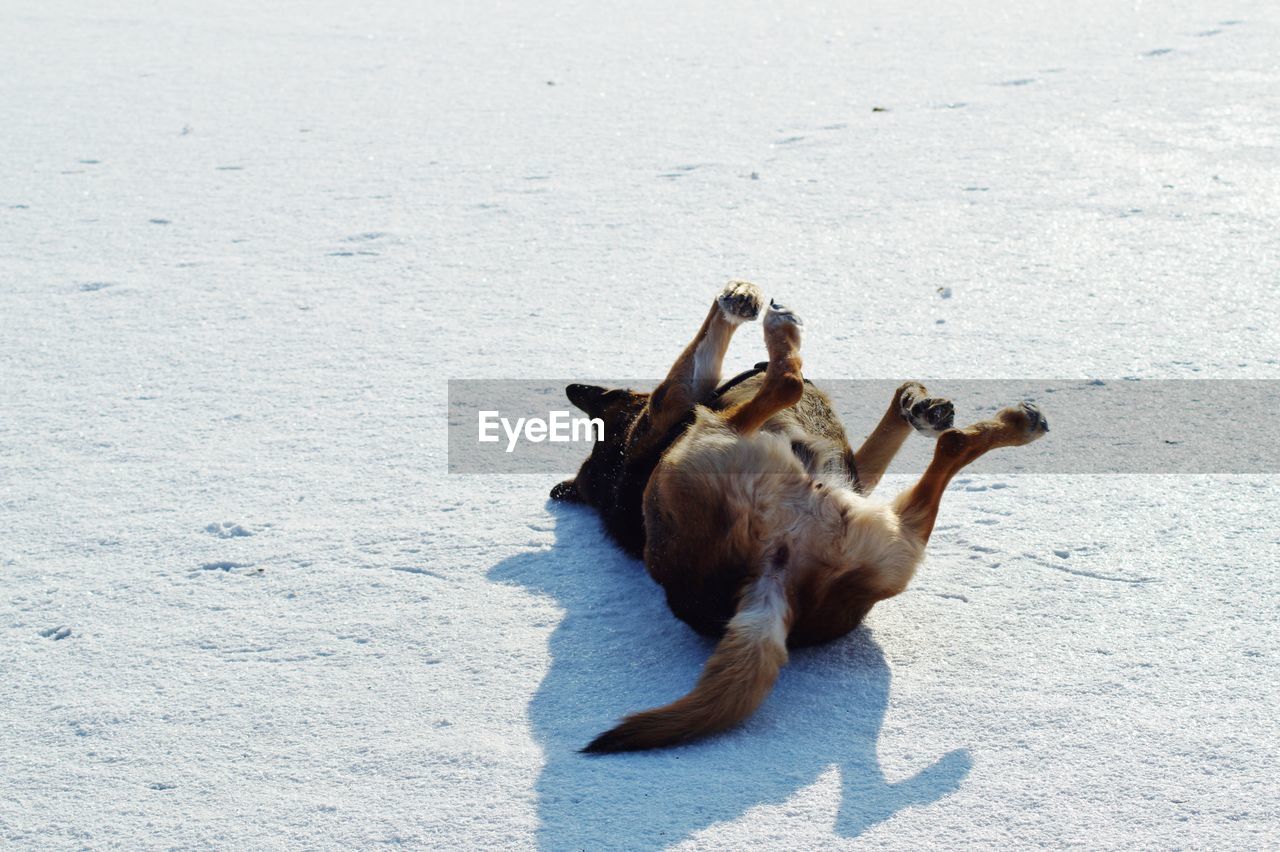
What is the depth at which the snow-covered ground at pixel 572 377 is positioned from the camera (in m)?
2.76

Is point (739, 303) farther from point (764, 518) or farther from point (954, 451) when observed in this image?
point (764, 518)

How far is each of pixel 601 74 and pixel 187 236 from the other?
4.12 meters

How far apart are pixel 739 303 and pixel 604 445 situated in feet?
2.06

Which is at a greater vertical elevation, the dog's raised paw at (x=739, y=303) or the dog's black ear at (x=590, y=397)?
the dog's raised paw at (x=739, y=303)

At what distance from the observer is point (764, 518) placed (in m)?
3.24

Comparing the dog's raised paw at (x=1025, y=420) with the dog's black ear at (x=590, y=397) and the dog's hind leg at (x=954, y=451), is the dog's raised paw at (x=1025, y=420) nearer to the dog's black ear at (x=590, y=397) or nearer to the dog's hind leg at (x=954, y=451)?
the dog's hind leg at (x=954, y=451)

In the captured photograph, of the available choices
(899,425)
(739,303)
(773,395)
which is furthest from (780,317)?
(899,425)

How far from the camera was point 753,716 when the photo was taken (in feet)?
9.80

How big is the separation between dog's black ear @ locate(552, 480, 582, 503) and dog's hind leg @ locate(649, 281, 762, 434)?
418 mm

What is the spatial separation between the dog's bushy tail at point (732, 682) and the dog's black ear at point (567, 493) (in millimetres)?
1203

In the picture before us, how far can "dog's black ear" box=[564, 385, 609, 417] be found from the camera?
14.3 feet

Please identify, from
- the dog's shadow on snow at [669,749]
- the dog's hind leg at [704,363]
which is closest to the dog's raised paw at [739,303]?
the dog's hind leg at [704,363]

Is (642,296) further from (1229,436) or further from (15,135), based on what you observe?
(15,135)

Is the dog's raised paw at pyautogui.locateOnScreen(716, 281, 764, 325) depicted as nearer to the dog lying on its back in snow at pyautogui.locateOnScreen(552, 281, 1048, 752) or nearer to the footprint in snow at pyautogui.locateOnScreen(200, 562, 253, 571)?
the dog lying on its back in snow at pyautogui.locateOnScreen(552, 281, 1048, 752)
